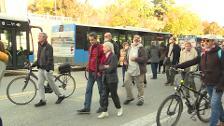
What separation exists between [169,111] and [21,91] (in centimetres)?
410

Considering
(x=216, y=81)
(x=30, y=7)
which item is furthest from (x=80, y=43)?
(x=30, y=7)

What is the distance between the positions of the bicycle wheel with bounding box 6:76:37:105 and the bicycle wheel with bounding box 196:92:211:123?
163 inches

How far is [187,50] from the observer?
38.8ft

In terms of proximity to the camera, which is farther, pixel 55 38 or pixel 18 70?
pixel 55 38

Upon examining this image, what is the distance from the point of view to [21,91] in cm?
965

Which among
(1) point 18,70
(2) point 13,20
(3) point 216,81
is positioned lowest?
(1) point 18,70

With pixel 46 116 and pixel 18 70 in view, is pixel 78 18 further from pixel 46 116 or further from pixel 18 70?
pixel 46 116

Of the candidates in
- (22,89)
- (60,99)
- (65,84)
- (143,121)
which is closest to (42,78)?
(22,89)

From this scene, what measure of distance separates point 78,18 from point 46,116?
48.9 meters

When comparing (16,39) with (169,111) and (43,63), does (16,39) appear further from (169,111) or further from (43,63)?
(169,111)

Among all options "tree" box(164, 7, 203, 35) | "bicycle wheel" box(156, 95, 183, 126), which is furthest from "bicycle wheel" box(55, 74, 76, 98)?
"tree" box(164, 7, 203, 35)

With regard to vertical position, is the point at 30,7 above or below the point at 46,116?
above

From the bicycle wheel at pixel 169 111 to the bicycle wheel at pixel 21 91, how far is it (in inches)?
156

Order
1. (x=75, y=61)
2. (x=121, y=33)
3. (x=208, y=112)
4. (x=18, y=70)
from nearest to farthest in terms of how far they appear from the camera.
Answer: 1. (x=208, y=112)
2. (x=18, y=70)
3. (x=75, y=61)
4. (x=121, y=33)
